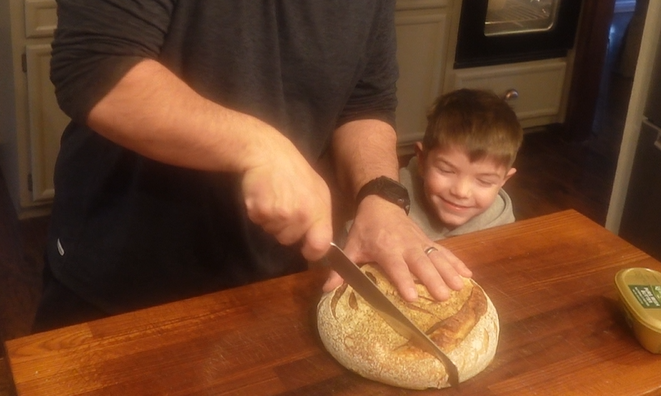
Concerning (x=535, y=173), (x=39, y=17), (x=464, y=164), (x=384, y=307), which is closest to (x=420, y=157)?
(x=464, y=164)

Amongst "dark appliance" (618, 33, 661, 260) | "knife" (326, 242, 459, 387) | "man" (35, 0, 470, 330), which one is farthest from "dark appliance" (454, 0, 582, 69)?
"knife" (326, 242, 459, 387)

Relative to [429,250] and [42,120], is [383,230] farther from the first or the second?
[42,120]

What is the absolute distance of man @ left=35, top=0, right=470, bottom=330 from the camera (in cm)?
73

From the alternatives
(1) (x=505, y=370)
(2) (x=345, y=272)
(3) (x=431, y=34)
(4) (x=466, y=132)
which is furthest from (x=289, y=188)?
(3) (x=431, y=34)

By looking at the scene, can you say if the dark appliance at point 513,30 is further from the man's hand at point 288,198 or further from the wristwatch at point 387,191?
the man's hand at point 288,198

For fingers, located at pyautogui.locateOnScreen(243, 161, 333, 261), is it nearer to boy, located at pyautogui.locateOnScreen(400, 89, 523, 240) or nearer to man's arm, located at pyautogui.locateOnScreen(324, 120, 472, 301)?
man's arm, located at pyautogui.locateOnScreen(324, 120, 472, 301)

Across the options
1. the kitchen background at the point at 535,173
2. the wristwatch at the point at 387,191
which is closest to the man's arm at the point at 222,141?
the wristwatch at the point at 387,191

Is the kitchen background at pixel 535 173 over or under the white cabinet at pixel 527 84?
under

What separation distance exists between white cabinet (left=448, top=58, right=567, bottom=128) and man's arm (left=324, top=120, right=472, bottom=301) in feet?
6.35

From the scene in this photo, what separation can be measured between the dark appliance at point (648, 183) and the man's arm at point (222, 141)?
1.56 meters

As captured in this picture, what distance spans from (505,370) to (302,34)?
0.48m

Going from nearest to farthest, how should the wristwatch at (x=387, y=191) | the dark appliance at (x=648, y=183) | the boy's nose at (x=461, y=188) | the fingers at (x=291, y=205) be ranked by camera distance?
the fingers at (x=291, y=205), the wristwatch at (x=387, y=191), the boy's nose at (x=461, y=188), the dark appliance at (x=648, y=183)

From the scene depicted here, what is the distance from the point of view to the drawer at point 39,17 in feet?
6.61

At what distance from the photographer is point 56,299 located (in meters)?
1.01
